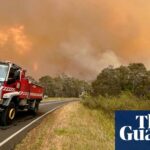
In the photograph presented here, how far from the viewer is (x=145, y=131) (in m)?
6.96

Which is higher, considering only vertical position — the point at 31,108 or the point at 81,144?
the point at 31,108

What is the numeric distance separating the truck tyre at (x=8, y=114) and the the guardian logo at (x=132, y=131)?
509 inches

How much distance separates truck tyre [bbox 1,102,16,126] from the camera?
63.3ft

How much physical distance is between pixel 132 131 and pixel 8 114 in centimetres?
1350

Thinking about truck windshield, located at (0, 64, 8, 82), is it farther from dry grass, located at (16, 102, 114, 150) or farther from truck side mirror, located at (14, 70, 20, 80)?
dry grass, located at (16, 102, 114, 150)

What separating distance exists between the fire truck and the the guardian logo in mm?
12932

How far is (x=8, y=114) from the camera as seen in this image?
19.8 metres

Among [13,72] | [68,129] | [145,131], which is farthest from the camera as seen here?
[13,72]

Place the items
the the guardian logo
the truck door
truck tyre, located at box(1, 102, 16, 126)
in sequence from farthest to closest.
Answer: the truck door → truck tyre, located at box(1, 102, 16, 126) → the the guardian logo

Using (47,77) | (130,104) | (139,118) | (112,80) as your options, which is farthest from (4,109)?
(47,77)

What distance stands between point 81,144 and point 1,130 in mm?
5051

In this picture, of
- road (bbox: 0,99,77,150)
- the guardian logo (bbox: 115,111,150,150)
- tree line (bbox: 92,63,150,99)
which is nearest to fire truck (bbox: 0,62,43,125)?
road (bbox: 0,99,77,150)

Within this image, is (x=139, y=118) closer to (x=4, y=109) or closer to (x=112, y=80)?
(x=4, y=109)

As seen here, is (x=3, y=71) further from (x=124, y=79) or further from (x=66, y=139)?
(x=124, y=79)
